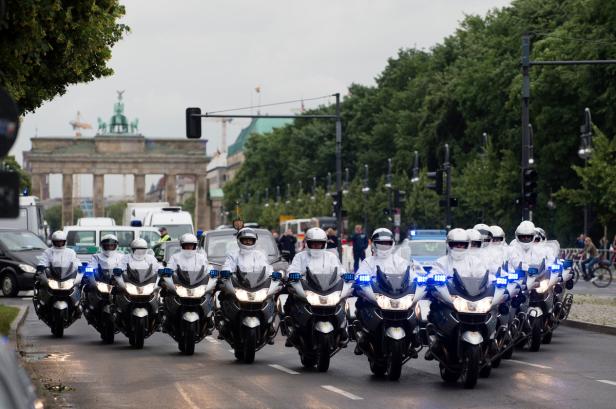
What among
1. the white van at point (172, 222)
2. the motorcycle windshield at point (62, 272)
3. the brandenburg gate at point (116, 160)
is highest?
the brandenburg gate at point (116, 160)

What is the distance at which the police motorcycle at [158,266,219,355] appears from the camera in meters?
17.0

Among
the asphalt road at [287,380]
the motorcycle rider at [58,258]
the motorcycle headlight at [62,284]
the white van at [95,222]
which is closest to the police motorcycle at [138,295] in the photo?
the asphalt road at [287,380]

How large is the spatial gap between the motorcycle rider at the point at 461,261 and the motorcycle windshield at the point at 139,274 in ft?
18.1

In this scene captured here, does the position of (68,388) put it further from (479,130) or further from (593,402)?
(479,130)

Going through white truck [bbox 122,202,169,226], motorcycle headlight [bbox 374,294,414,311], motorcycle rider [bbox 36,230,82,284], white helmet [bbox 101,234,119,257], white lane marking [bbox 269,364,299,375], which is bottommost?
white lane marking [bbox 269,364,299,375]

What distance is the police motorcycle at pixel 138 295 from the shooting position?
1822cm

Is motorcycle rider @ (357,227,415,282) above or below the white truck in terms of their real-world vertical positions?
below

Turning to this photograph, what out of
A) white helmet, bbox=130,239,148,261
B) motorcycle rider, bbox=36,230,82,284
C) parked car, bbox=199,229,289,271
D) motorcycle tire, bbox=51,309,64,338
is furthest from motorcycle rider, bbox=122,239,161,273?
parked car, bbox=199,229,289,271

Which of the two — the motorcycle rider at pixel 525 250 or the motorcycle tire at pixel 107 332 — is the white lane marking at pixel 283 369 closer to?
the motorcycle rider at pixel 525 250

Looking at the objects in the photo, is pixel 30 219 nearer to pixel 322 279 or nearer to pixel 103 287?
pixel 103 287

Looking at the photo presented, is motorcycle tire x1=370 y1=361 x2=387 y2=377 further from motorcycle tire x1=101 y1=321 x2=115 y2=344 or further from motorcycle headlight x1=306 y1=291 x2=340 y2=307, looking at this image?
motorcycle tire x1=101 y1=321 x2=115 y2=344

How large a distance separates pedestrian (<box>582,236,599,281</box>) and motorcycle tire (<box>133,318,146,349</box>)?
25987 mm

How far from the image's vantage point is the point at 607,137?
53.5 metres

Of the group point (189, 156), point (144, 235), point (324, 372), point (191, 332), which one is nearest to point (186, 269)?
point (191, 332)
